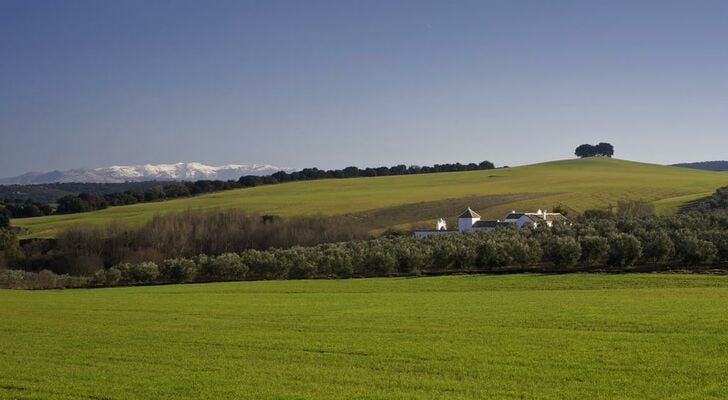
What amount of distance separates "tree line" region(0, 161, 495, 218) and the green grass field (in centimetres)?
10735

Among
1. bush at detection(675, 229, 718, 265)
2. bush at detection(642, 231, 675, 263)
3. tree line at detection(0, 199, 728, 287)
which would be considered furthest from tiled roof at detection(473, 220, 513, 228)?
Result: bush at detection(675, 229, 718, 265)

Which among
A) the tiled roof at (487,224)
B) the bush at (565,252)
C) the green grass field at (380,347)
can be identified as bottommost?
the tiled roof at (487,224)

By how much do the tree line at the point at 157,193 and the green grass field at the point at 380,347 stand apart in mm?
107351

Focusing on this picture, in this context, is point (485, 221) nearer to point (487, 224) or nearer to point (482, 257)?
point (487, 224)

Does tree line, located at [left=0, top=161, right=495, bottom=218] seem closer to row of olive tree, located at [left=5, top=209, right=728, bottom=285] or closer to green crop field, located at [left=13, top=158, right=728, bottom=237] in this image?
green crop field, located at [left=13, top=158, right=728, bottom=237]

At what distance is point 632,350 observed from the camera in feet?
66.1

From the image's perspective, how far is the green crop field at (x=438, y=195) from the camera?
117 metres

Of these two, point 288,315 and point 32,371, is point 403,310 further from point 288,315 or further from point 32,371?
point 32,371

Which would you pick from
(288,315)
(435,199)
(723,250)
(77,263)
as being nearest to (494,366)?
A: (288,315)

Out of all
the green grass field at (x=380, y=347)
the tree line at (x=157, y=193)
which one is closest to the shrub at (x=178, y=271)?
the green grass field at (x=380, y=347)

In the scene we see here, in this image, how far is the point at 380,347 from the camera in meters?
22.0

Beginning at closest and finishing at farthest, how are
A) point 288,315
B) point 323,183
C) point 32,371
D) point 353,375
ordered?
1. point 353,375
2. point 32,371
3. point 288,315
4. point 323,183

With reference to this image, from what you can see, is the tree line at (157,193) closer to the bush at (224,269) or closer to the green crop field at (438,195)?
the green crop field at (438,195)

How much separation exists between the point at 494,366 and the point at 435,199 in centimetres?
11023
